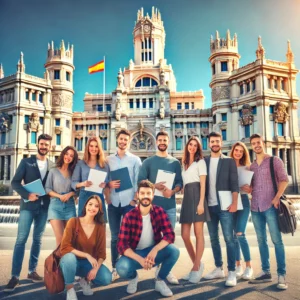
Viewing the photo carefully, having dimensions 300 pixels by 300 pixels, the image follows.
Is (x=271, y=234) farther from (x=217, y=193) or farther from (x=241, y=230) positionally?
(x=217, y=193)

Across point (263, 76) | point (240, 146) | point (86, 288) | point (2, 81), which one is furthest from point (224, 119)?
point (86, 288)

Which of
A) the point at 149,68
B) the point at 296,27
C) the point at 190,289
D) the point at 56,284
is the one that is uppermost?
the point at 149,68

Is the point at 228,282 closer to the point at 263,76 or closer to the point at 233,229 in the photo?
the point at 233,229

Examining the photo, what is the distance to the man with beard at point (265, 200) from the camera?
5332 mm

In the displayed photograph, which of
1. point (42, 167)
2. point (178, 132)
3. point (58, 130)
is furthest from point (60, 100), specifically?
point (42, 167)

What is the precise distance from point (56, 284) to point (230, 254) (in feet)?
10.0

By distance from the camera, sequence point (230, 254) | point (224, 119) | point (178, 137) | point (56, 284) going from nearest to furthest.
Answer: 1. point (56, 284)
2. point (230, 254)
3. point (224, 119)
4. point (178, 137)

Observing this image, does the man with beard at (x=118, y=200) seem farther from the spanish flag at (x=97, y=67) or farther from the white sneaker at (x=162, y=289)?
the spanish flag at (x=97, y=67)

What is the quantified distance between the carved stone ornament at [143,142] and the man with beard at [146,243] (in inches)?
1451

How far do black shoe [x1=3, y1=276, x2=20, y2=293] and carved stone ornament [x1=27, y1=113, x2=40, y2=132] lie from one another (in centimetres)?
3585

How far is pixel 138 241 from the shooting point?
4.80 m

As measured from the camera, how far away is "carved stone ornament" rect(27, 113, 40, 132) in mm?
37844

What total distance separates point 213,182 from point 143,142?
119 ft

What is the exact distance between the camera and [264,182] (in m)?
5.66
